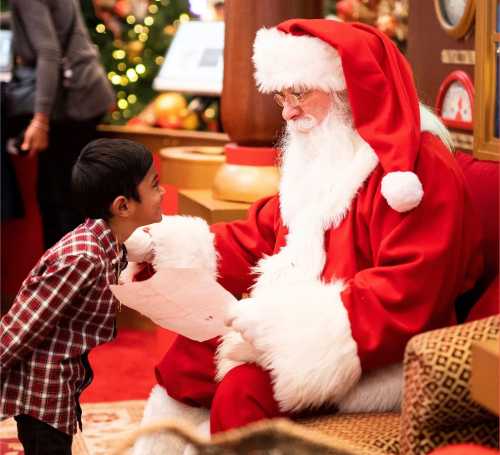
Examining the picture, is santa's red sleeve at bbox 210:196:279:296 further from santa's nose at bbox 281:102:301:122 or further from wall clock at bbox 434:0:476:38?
wall clock at bbox 434:0:476:38

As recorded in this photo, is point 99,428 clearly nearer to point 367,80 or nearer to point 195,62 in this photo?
point 367,80

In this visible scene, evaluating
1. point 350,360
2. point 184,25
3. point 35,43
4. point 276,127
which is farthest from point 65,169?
point 350,360

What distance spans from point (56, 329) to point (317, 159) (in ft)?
2.38

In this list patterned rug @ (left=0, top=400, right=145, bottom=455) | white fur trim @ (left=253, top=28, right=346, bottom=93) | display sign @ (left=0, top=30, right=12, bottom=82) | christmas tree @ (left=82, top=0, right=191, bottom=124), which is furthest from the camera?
christmas tree @ (left=82, top=0, right=191, bottom=124)

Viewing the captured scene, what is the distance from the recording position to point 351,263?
2.34 m

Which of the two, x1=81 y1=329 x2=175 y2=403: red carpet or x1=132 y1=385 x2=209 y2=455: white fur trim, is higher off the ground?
x1=132 y1=385 x2=209 y2=455: white fur trim

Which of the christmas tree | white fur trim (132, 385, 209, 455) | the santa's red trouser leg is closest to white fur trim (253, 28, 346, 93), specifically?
the santa's red trouser leg

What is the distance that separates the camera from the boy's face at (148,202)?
2496 mm

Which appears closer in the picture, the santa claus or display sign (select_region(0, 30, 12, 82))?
the santa claus

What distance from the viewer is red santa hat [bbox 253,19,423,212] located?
2277 mm

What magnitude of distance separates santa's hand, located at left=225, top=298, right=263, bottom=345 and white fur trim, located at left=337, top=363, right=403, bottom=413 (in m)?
0.24

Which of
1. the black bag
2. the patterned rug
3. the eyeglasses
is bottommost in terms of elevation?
the patterned rug

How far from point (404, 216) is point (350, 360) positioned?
334 millimetres

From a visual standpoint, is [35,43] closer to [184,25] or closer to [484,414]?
[184,25]
